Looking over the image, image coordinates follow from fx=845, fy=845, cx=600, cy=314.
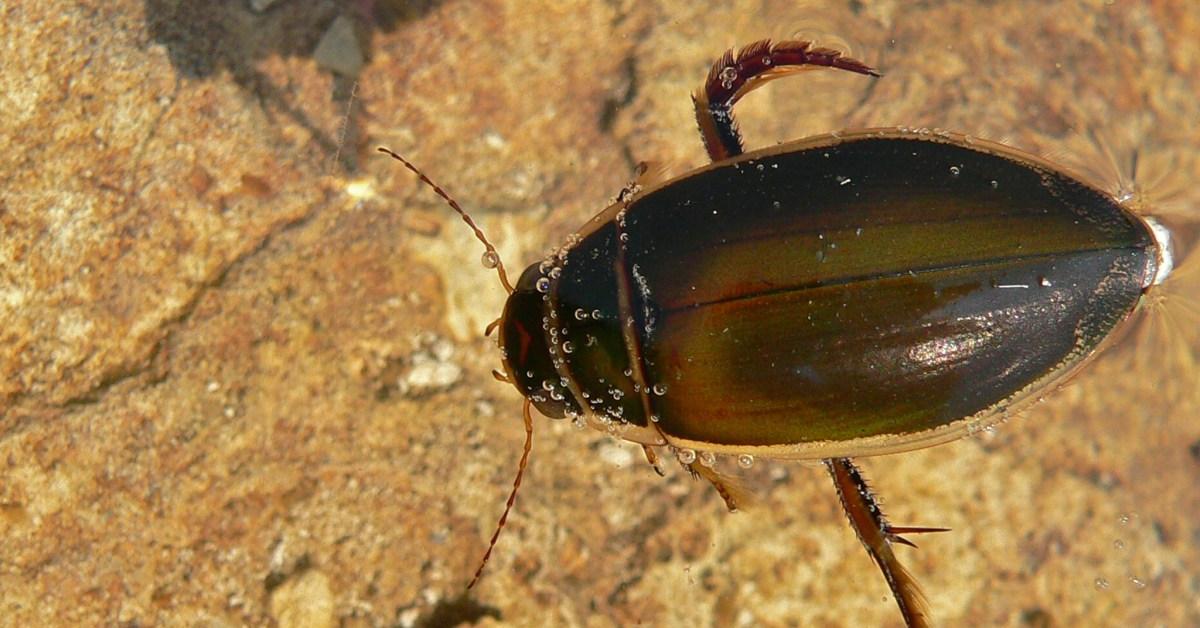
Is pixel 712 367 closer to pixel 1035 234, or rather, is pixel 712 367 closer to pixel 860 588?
pixel 1035 234

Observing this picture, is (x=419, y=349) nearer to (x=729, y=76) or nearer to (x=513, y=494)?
(x=513, y=494)

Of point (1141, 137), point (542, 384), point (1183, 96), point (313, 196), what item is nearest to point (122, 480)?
point (313, 196)

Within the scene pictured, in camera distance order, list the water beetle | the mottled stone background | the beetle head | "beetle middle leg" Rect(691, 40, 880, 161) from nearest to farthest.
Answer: the water beetle → the beetle head → "beetle middle leg" Rect(691, 40, 880, 161) → the mottled stone background

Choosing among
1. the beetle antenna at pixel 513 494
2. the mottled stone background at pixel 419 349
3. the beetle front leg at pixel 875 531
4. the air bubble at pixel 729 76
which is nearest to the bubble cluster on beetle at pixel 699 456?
the beetle front leg at pixel 875 531

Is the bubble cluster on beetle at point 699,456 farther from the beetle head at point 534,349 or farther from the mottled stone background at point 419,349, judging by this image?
the mottled stone background at point 419,349

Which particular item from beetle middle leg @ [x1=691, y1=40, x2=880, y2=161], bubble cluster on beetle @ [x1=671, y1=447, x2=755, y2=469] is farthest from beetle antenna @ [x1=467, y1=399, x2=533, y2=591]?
beetle middle leg @ [x1=691, y1=40, x2=880, y2=161]

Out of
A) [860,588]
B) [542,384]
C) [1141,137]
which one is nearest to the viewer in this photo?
[542,384]

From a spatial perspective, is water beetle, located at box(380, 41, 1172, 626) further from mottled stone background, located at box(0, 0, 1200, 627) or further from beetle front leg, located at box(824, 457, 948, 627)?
mottled stone background, located at box(0, 0, 1200, 627)
